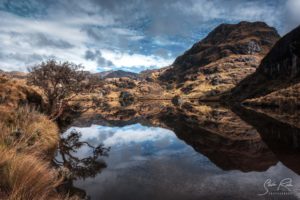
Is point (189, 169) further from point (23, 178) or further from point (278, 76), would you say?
point (278, 76)

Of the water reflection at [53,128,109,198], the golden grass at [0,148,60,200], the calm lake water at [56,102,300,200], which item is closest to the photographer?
the golden grass at [0,148,60,200]

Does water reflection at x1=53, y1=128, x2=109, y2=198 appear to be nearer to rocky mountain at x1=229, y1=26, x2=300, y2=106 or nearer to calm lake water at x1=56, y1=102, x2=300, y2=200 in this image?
calm lake water at x1=56, y1=102, x2=300, y2=200

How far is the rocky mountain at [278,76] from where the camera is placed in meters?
85.1

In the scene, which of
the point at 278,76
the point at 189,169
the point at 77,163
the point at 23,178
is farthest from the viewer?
the point at 278,76

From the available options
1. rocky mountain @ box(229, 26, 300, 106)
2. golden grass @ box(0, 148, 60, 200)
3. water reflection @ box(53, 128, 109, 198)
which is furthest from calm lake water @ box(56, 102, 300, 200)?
rocky mountain @ box(229, 26, 300, 106)

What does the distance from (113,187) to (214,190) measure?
4670 mm

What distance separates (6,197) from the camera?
566cm

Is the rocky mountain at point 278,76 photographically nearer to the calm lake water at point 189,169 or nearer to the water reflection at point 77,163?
the calm lake water at point 189,169

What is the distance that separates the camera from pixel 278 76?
115m

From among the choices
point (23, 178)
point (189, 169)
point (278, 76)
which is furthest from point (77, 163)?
point (278, 76)

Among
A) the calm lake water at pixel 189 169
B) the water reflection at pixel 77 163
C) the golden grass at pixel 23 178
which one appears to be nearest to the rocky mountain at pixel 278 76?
the calm lake water at pixel 189 169

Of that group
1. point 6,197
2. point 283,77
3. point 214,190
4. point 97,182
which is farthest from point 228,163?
point 283,77

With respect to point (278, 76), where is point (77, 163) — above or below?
below

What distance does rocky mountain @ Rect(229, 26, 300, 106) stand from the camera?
3351 inches
